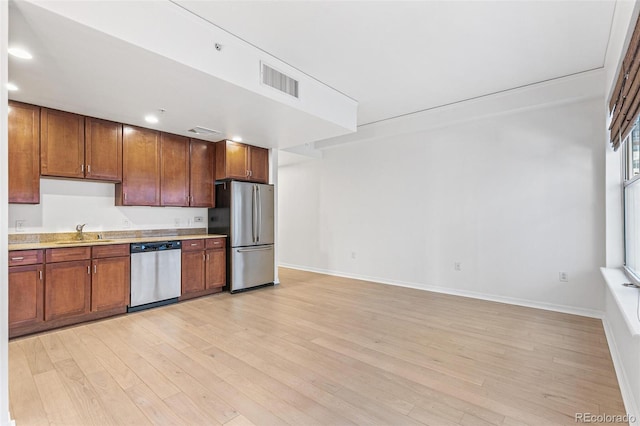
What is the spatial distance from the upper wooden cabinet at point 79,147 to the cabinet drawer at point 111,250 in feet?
2.92

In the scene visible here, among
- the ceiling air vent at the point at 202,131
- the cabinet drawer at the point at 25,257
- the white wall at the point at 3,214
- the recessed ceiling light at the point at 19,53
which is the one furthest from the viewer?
the ceiling air vent at the point at 202,131

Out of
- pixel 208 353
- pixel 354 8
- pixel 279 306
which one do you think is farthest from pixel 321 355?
pixel 354 8

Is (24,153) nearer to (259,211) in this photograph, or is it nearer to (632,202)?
(259,211)

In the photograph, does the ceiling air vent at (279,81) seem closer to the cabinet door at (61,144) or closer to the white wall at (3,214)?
the white wall at (3,214)

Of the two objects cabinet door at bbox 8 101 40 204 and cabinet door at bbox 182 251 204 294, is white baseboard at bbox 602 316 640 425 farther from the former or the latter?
cabinet door at bbox 8 101 40 204

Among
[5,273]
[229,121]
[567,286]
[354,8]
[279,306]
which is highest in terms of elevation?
[354,8]

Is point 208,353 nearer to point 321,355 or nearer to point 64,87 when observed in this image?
point 321,355

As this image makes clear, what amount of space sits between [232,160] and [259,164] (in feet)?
1.80

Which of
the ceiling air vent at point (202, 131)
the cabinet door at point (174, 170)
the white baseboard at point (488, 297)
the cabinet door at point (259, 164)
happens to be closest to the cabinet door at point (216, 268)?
the cabinet door at point (174, 170)

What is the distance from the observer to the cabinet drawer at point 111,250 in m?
3.46

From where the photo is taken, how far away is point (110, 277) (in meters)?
3.57

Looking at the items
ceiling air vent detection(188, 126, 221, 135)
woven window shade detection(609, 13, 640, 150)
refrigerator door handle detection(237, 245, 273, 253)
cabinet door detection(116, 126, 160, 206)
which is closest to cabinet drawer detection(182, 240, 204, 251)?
refrigerator door handle detection(237, 245, 273, 253)

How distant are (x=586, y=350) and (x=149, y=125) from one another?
5411 millimetres

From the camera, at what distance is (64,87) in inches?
111
